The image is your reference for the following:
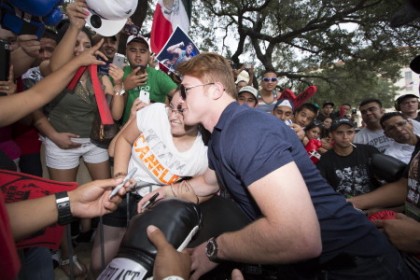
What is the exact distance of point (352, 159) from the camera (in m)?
4.18

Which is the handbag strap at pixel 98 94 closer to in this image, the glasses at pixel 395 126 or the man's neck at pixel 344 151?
the man's neck at pixel 344 151

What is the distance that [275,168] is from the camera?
1.32 metres

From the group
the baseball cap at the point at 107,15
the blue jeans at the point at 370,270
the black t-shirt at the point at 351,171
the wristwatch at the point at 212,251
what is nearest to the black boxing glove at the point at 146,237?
the wristwatch at the point at 212,251

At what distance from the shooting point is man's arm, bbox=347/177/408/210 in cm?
227

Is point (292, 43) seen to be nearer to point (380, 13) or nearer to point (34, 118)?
point (380, 13)

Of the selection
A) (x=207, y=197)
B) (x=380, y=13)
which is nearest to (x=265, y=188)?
(x=207, y=197)

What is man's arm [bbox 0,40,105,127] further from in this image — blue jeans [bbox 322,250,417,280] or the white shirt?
blue jeans [bbox 322,250,417,280]

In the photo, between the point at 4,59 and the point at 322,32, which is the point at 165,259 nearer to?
the point at 4,59

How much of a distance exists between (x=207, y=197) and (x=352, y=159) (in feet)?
8.59

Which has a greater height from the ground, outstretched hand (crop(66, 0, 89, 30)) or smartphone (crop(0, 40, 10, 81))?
outstretched hand (crop(66, 0, 89, 30))

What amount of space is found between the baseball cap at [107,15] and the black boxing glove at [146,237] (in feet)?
6.62

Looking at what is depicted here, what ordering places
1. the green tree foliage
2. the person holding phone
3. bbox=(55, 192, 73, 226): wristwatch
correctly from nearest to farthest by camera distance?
bbox=(55, 192, 73, 226): wristwatch, the person holding phone, the green tree foliage

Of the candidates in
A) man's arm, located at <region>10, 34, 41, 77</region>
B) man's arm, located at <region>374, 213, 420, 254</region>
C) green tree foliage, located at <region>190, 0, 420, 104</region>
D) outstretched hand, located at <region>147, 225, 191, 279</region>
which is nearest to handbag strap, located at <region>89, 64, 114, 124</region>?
man's arm, located at <region>10, 34, 41, 77</region>

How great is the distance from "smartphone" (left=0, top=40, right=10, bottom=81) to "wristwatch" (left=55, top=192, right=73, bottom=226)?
96 centimetres
